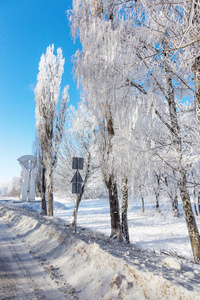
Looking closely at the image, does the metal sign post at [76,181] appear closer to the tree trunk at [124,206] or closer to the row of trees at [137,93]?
the row of trees at [137,93]

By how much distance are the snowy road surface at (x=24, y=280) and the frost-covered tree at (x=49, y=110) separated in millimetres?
11645

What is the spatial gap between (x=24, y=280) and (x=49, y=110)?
51.1 feet

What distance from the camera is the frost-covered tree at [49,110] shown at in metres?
16.4

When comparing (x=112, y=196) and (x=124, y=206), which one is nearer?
(x=112, y=196)

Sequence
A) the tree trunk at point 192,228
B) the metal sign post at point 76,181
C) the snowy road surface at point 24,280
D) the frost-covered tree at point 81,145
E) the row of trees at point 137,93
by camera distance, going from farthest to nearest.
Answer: the frost-covered tree at point 81,145 → the metal sign post at point 76,181 → the tree trunk at point 192,228 → the row of trees at point 137,93 → the snowy road surface at point 24,280

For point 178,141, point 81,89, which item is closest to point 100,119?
point 81,89

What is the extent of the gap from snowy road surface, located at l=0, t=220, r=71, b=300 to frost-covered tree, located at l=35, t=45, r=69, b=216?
38.2ft

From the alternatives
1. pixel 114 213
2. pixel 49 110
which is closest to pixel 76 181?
pixel 114 213

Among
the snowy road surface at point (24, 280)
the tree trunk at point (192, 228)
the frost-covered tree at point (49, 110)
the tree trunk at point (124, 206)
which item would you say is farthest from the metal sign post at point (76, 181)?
the frost-covered tree at point (49, 110)

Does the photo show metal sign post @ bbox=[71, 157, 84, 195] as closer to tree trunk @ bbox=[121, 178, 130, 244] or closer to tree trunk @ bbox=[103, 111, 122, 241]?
tree trunk @ bbox=[103, 111, 122, 241]

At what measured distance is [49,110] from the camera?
57.3 ft

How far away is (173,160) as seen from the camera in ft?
13.9

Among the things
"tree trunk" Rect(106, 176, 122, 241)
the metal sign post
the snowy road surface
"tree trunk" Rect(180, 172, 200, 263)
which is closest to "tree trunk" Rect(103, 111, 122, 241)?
"tree trunk" Rect(106, 176, 122, 241)

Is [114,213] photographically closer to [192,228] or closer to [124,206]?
[124,206]
